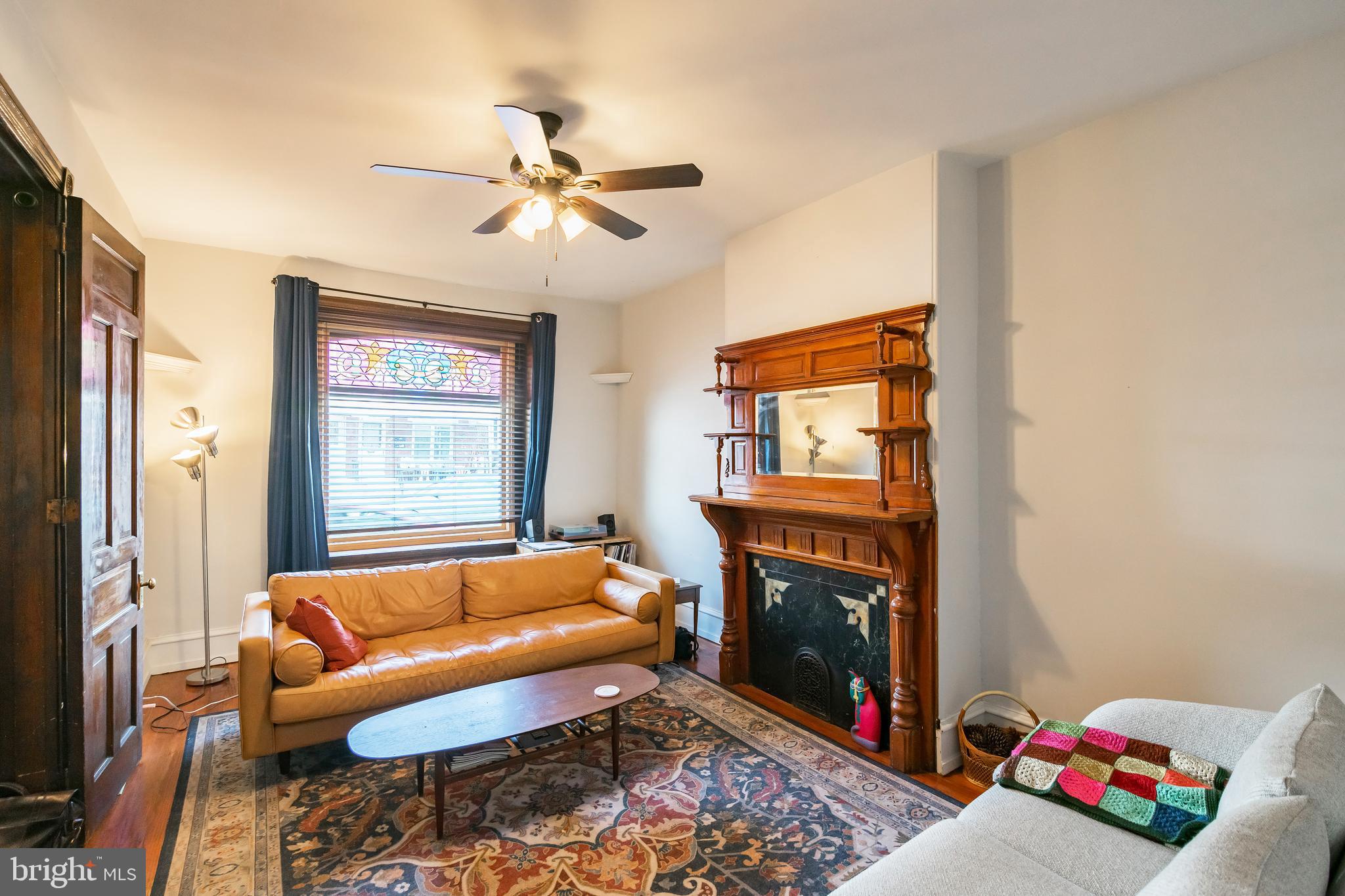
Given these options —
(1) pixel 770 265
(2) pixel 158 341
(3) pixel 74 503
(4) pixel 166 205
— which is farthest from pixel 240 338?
(1) pixel 770 265

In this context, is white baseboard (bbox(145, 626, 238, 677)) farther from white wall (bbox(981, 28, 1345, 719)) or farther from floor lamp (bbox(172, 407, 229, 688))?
white wall (bbox(981, 28, 1345, 719))

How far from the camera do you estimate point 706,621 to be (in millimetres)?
4727

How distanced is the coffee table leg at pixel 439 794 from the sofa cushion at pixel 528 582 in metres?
1.48

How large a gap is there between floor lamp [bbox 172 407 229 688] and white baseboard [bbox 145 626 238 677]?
0.08m

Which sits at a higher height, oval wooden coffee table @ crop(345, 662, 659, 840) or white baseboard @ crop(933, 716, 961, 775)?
oval wooden coffee table @ crop(345, 662, 659, 840)

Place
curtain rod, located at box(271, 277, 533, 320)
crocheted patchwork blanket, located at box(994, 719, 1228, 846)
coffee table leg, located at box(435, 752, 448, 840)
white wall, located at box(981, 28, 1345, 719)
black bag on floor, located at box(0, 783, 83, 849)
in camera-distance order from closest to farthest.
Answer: crocheted patchwork blanket, located at box(994, 719, 1228, 846), black bag on floor, located at box(0, 783, 83, 849), white wall, located at box(981, 28, 1345, 719), coffee table leg, located at box(435, 752, 448, 840), curtain rod, located at box(271, 277, 533, 320)

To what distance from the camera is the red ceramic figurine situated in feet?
9.59

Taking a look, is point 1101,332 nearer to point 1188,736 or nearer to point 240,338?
point 1188,736

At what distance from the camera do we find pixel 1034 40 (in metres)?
2.05

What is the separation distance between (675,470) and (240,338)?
10.6 feet

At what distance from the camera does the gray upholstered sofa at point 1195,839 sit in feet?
3.16

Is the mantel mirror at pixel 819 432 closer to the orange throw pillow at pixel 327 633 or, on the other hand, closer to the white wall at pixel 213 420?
the orange throw pillow at pixel 327 633

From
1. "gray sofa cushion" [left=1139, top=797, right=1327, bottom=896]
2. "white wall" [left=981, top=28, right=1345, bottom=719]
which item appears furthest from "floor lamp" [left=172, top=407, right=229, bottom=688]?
"gray sofa cushion" [left=1139, top=797, right=1327, bottom=896]

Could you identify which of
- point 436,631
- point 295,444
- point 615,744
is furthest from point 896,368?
point 295,444
